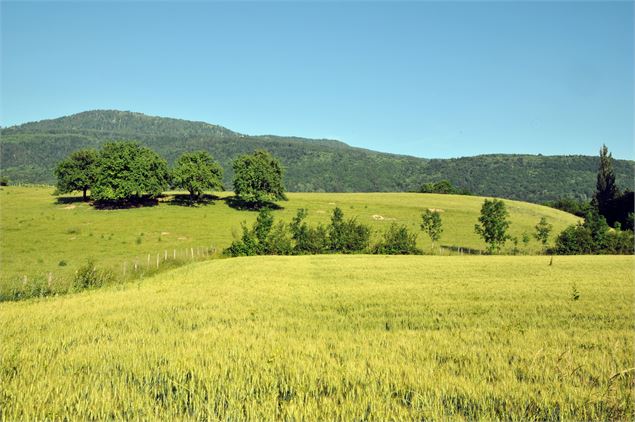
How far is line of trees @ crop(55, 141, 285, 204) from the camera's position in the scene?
3059 inches

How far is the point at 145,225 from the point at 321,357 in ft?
208

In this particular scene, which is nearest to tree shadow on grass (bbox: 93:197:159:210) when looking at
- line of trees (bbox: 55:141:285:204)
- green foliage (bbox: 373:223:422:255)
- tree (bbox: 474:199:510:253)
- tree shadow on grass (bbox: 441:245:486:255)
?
line of trees (bbox: 55:141:285:204)

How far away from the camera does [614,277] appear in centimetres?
2633

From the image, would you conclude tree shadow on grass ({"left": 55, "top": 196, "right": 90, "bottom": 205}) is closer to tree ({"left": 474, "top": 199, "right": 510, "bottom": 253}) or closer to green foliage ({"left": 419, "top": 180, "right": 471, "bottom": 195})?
tree ({"left": 474, "top": 199, "right": 510, "bottom": 253})

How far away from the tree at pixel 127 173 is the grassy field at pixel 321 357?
63.2 m

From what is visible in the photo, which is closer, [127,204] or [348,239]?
[348,239]

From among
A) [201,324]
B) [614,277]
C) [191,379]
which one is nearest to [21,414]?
[191,379]

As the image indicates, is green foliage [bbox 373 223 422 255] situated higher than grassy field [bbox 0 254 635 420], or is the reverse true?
grassy field [bbox 0 254 635 420]

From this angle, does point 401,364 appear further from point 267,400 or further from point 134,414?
point 134,414

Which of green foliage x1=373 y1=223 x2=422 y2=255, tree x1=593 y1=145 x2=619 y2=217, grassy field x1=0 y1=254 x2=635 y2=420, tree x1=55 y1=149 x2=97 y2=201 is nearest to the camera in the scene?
grassy field x1=0 y1=254 x2=635 y2=420

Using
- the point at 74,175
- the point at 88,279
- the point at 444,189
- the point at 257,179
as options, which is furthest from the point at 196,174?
the point at 444,189

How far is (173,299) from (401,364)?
12.6 metres

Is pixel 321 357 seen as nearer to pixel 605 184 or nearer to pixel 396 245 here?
pixel 396 245

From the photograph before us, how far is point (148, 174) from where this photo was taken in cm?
8075
